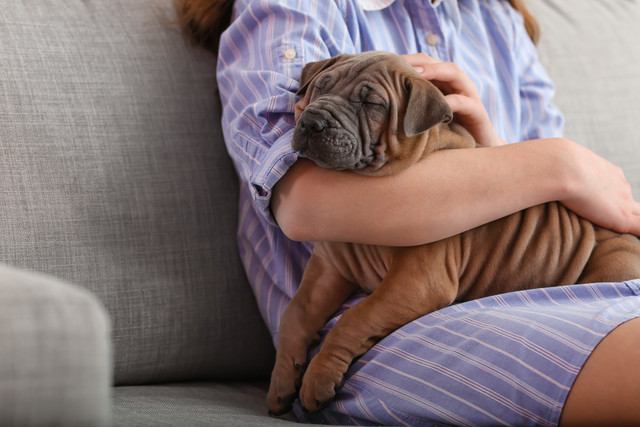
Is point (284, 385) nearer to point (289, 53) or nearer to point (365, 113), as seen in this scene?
point (365, 113)

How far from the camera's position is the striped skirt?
1176 millimetres

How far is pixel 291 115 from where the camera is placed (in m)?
1.50

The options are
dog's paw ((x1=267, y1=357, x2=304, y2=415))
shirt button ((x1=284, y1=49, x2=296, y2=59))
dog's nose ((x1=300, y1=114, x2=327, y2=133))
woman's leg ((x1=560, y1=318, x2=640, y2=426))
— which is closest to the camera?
woman's leg ((x1=560, y1=318, x2=640, y2=426))

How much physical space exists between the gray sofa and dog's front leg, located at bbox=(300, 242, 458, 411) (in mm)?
138

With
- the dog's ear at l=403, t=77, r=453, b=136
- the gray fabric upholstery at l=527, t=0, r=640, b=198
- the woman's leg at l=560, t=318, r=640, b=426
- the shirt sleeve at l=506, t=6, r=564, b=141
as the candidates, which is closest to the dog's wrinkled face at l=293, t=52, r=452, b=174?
the dog's ear at l=403, t=77, r=453, b=136

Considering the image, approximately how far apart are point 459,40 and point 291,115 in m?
0.54

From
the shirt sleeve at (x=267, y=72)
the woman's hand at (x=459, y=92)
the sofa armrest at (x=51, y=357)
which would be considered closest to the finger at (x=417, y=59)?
the woman's hand at (x=459, y=92)

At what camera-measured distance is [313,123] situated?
131 cm

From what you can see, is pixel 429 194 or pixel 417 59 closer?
pixel 429 194

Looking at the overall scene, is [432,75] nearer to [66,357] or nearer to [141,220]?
[141,220]

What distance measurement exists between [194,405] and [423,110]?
612 mm

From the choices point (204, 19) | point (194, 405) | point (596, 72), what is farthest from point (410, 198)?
point (596, 72)

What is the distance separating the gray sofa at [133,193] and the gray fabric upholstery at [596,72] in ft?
Result: 3.05

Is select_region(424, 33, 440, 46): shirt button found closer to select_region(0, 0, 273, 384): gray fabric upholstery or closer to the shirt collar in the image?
the shirt collar
